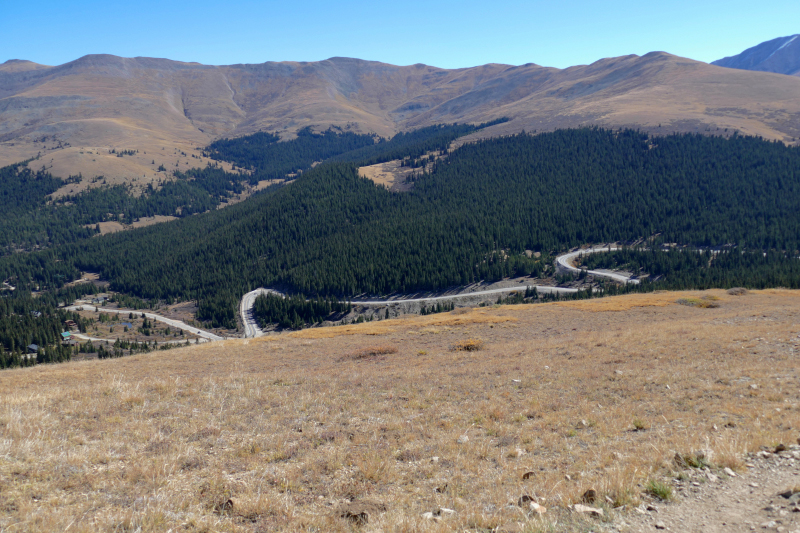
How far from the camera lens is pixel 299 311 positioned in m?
113

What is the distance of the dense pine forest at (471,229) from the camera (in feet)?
417

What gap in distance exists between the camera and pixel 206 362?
3419 centimetres

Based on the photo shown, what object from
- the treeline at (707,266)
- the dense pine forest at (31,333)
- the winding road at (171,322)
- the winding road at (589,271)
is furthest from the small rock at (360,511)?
the winding road at (589,271)

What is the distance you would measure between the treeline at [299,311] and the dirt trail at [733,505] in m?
105

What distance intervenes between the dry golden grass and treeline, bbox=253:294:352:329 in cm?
Result: 8453

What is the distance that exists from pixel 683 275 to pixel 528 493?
117m

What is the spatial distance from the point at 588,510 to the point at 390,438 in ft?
21.7

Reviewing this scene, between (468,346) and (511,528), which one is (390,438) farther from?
(468,346)

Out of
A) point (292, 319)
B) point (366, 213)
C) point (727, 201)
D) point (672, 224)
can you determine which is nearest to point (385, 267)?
point (292, 319)

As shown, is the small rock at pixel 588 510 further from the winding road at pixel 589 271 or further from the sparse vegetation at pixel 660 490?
the winding road at pixel 589 271

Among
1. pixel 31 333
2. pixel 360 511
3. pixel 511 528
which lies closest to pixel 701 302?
pixel 511 528

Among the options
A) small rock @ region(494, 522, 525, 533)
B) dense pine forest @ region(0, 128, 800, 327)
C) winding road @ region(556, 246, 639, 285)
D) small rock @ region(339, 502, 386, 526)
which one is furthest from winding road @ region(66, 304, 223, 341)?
small rock @ region(494, 522, 525, 533)

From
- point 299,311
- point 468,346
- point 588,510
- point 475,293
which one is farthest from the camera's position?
point 299,311

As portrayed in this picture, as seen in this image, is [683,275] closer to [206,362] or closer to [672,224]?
[672,224]
